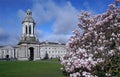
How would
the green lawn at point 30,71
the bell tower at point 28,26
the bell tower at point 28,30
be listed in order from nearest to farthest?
the green lawn at point 30,71 < the bell tower at point 28,30 < the bell tower at point 28,26

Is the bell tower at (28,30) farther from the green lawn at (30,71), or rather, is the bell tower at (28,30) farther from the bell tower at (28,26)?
the green lawn at (30,71)

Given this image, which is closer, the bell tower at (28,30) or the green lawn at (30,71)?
the green lawn at (30,71)

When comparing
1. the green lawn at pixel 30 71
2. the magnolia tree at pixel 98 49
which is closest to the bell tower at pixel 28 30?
the green lawn at pixel 30 71

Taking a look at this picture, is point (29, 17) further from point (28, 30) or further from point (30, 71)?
point (30, 71)

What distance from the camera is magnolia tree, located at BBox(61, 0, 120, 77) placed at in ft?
30.2

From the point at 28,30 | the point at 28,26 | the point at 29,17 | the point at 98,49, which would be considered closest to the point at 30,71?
the point at 98,49

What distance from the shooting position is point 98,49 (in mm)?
9867

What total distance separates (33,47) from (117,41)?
69.8 metres

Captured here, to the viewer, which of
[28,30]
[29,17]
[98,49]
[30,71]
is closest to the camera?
[98,49]

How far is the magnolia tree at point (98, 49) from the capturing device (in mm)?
9207

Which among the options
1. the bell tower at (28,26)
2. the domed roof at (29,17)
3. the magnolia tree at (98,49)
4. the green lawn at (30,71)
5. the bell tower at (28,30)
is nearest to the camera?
the magnolia tree at (98,49)

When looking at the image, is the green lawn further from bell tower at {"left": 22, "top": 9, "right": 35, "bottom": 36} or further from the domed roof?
the domed roof

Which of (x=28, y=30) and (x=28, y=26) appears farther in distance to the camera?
(x=28, y=30)

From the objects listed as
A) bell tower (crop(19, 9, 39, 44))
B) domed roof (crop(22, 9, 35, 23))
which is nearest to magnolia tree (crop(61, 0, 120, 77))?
bell tower (crop(19, 9, 39, 44))
